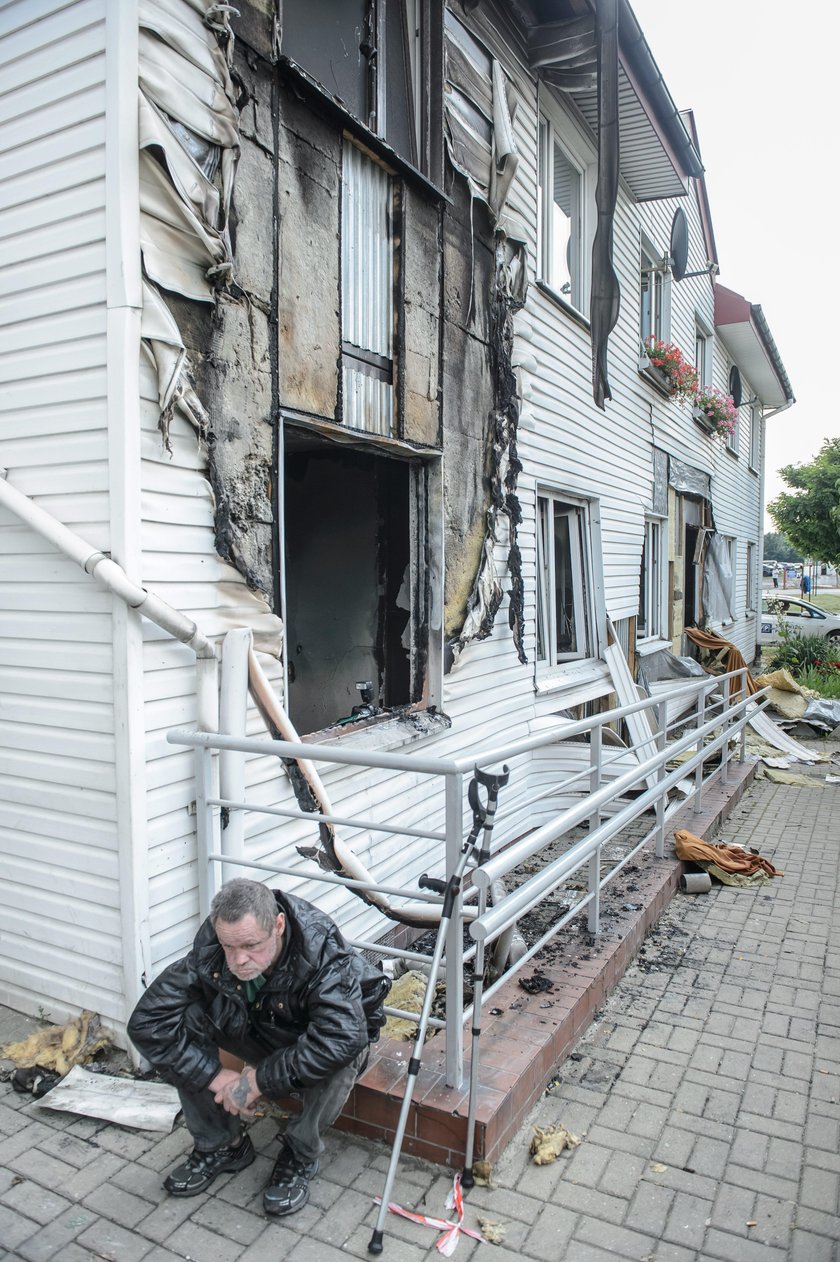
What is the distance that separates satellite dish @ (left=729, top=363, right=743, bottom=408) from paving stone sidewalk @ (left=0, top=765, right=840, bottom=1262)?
51.3 feet

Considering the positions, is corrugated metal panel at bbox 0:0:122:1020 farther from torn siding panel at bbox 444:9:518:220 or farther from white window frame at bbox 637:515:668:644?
white window frame at bbox 637:515:668:644

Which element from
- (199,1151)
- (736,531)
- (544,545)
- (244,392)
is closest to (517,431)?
(544,545)

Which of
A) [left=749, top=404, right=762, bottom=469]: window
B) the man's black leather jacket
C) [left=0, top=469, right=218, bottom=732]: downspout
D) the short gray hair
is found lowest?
the man's black leather jacket

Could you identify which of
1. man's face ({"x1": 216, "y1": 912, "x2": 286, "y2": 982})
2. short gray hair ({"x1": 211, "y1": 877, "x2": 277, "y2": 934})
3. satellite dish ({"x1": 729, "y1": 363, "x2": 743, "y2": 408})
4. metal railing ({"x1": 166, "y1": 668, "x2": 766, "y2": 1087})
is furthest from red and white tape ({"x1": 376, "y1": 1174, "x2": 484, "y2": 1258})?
satellite dish ({"x1": 729, "y1": 363, "x2": 743, "y2": 408})

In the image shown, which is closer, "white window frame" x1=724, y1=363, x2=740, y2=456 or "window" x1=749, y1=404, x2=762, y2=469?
"white window frame" x1=724, y1=363, x2=740, y2=456

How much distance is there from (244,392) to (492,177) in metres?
3.40

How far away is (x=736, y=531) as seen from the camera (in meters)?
17.5

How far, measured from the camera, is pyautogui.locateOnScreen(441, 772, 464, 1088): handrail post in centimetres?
273

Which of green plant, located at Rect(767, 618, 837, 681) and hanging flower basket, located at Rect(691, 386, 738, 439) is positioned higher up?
hanging flower basket, located at Rect(691, 386, 738, 439)

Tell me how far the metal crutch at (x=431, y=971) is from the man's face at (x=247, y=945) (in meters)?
0.52

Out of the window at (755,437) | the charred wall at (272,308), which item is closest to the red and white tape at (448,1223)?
the charred wall at (272,308)

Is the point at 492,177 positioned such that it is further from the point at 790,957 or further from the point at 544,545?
the point at 790,957

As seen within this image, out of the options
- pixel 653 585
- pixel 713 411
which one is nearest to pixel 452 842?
pixel 653 585

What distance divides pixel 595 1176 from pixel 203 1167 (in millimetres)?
1288
